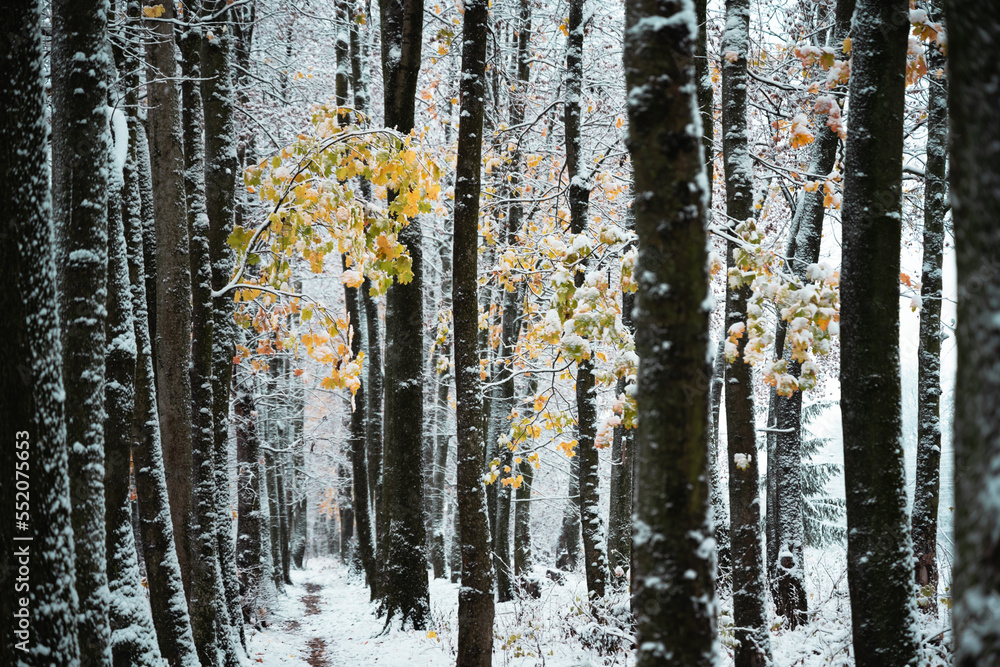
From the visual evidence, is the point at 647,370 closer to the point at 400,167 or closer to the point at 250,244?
the point at 400,167

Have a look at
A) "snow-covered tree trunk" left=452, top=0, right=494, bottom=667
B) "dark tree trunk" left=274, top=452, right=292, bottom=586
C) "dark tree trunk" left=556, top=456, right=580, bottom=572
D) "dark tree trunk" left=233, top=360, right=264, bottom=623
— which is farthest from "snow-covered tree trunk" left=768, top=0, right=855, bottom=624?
"dark tree trunk" left=274, top=452, right=292, bottom=586

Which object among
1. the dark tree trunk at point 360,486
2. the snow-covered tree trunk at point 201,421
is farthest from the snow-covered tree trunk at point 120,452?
the dark tree trunk at point 360,486

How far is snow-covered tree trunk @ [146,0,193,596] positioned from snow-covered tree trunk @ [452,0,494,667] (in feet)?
8.87

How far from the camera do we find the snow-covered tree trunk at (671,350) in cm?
217

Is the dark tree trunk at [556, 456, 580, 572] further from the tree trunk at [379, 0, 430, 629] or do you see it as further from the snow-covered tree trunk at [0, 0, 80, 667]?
the snow-covered tree trunk at [0, 0, 80, 667]

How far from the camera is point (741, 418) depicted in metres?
5.39

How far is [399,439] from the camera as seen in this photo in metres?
8.62

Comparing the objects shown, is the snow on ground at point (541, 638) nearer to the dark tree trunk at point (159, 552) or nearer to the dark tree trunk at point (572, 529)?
the dark tree trunk at point (159, 552)

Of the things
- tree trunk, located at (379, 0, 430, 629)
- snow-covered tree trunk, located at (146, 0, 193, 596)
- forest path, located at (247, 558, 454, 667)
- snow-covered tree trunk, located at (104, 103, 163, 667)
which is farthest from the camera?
tree trunk, located at (379, 0, 430, 629)

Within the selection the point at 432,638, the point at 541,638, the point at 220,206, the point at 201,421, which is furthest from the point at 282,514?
the point at 220,206

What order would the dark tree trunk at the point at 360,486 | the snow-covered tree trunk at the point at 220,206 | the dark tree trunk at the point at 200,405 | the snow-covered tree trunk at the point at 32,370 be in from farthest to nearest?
the dark tree trunk at the point at 360,486, the snow-covered tree trunk at the point at 220,206, the dark tree trunk at the point at 200,405, the snow-covered tree trunk at the point at 32,370

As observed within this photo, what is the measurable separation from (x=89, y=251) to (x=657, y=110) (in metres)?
3.42

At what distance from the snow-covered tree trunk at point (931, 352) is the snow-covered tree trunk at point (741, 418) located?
3.12 metres

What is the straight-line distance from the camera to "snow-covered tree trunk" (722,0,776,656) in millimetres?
5055
